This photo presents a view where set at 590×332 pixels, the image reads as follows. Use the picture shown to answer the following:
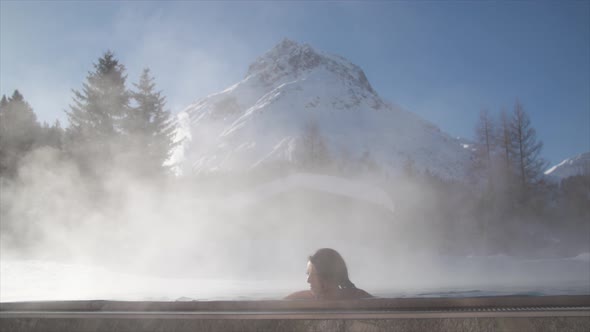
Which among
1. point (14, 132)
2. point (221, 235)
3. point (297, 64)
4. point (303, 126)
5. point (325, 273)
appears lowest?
point (325, 273)

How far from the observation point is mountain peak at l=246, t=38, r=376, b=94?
156875mm

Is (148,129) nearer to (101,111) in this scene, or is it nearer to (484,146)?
(101,111)

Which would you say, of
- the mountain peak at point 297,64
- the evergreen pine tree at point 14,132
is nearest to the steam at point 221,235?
the evergreen pine tree at point 14,132

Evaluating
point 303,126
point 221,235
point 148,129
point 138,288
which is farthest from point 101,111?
point 303,126

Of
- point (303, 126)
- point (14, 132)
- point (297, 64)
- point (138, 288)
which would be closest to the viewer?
point (138, 288)

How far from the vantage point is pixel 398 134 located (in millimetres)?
87250

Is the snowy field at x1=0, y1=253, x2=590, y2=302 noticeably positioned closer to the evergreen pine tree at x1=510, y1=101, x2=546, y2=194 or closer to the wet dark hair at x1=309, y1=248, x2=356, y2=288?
the wet dark hair at x1=309, y1=248, x2=356, y2=288

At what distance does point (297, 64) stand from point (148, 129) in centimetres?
16304

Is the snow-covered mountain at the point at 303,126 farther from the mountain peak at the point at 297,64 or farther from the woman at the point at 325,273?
the woman at the point at 325,273

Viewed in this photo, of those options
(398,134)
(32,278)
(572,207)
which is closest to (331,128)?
(398,134)

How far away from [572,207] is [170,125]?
1968 centimetres

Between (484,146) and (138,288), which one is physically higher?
(484,146)

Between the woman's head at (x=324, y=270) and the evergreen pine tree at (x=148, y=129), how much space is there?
45.3ft

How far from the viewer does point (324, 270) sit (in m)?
3.14
